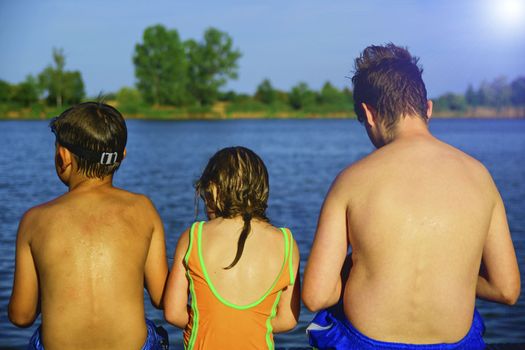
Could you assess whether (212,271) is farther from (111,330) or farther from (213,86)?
(213,86)

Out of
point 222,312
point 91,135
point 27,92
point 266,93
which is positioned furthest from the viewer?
point 266,93

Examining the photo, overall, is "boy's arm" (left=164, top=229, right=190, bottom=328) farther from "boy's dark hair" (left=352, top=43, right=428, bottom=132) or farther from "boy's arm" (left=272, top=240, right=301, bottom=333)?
"boy's dark hair" (left=352, top=43, right=428, bottom=132)

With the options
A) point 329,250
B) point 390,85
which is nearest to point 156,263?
point 329,250

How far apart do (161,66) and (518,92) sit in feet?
163

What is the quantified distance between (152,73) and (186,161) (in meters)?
61.2

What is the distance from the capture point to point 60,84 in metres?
86.2

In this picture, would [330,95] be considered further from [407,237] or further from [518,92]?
[407,237]

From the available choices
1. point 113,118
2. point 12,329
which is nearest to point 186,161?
point 12,329

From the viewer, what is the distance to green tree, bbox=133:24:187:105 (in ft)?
290

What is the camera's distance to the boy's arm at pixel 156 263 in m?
2.66

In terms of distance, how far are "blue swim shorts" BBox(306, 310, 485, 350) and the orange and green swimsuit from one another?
0.21m

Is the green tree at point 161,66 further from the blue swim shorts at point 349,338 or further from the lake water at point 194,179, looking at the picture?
the blue swim shorts at point 349,338

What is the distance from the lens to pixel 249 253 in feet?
8.23

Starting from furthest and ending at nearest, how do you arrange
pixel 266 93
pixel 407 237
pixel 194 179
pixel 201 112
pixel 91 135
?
1. pixel 266 93
2. pixel 201 112
3. pixel 194 179
4. pixel 91 135
5. pixel 407 237
